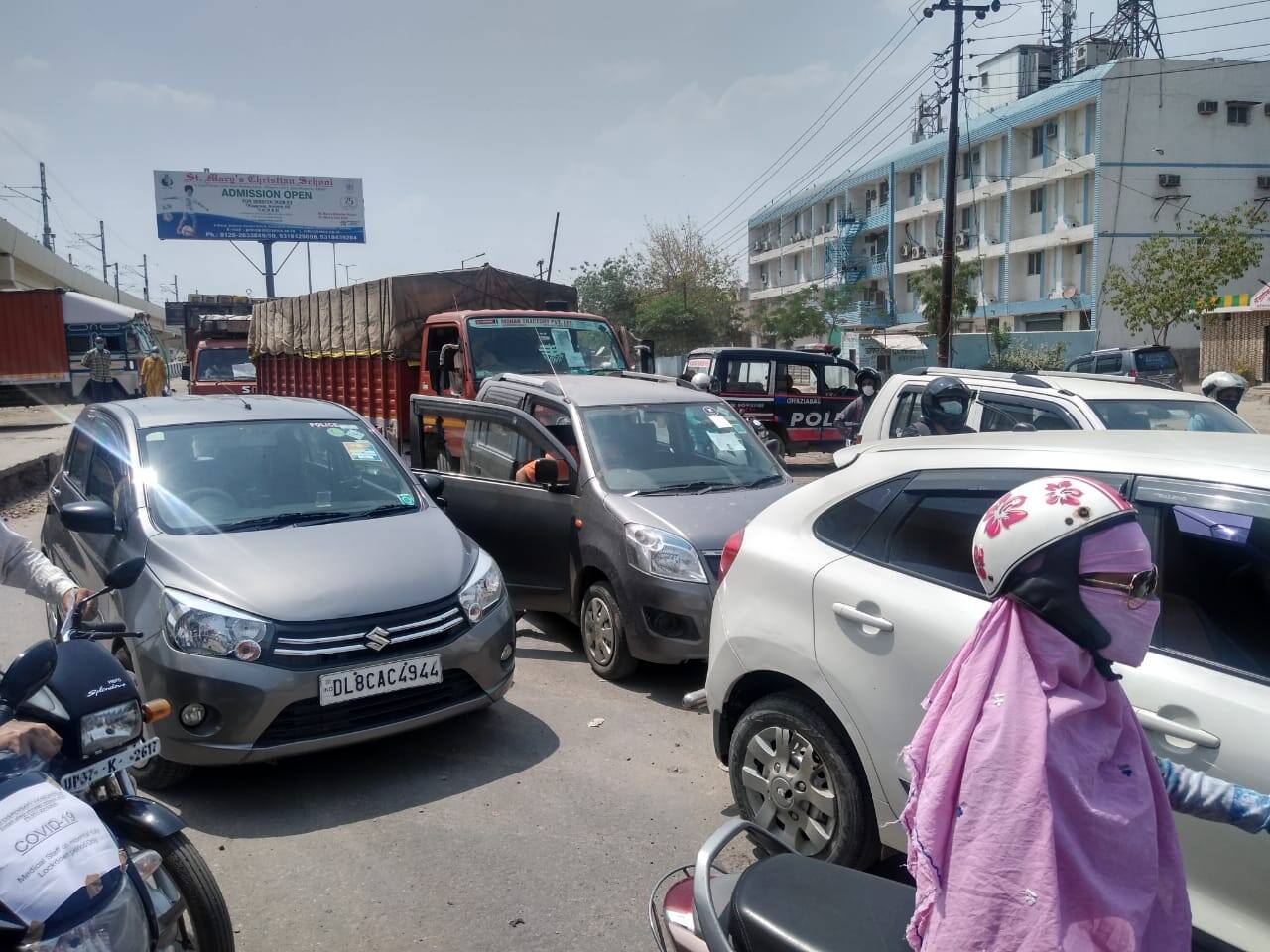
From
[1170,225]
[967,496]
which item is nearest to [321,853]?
[967,496]

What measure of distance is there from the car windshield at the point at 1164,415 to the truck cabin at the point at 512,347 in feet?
20.2

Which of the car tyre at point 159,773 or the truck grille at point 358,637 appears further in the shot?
the car tyre at point 159,773

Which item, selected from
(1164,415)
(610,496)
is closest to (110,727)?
(610,496)

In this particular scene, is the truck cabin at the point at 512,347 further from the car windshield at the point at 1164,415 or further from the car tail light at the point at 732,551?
the car tail light at the point at 732,551

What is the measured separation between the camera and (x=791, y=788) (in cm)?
342

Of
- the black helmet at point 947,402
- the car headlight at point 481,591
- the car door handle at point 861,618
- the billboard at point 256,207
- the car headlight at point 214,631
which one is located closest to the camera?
the car door handle at point 861,618

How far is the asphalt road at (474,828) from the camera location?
331 centimetres

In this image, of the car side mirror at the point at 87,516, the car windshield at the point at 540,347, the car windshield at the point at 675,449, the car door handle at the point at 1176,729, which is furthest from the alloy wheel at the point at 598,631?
the car windshield at the point at 540,347

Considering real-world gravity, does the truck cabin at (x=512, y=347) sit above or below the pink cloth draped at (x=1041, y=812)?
above

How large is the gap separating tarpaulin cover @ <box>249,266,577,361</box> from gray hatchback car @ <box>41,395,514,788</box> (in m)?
7.94

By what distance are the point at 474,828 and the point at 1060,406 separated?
176 inches

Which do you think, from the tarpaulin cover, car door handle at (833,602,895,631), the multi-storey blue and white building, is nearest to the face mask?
car door handle at (833,602,895,631)

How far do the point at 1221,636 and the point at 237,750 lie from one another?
11.5 ft

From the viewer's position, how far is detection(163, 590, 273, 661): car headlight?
13.1 feet
